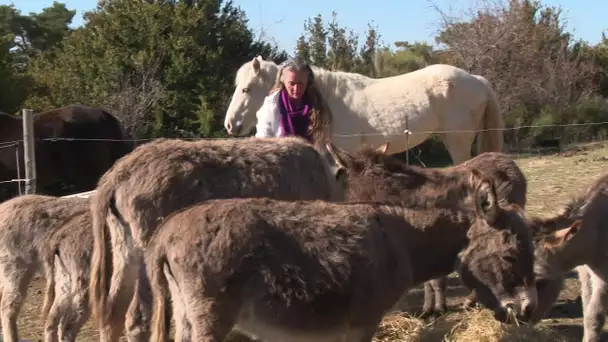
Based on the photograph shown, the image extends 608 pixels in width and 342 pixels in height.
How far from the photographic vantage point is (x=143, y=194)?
14.2 ft

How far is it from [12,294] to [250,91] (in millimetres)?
3483

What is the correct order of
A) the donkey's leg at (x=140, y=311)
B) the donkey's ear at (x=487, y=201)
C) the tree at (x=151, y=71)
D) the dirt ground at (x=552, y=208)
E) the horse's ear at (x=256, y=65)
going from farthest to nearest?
the tree at (x=151, y=71) → the horse's ear at (x=256, y=65) → the dirt ground at (x=552, y=208) → the donkey's leg at (x=140, y=311) → the donkey's ear at (x=487, y=201)

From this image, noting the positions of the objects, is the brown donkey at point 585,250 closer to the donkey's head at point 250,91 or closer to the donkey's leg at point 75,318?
the donkey's leg at point 75,318

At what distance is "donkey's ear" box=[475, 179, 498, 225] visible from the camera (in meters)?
3.87

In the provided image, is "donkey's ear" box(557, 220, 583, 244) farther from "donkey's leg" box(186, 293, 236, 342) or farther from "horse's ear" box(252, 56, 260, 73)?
"horse's ear" box(252, 56, 260, 73)

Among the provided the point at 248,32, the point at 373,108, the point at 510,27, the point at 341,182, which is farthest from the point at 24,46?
the point at 341,182

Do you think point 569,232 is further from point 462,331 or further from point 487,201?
point 487,201

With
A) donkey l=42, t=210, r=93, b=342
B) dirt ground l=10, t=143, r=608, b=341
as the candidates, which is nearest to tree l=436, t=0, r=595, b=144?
dirt ground l=10, t=143, r=608, b=341

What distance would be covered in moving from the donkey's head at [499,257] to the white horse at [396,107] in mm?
4236

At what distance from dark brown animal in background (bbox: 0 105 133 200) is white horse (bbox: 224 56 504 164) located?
3152mm

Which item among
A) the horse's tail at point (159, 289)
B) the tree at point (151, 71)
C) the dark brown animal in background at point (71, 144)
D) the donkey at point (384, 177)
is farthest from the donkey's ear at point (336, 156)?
the tree at point (151, 71)

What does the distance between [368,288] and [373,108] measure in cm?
518

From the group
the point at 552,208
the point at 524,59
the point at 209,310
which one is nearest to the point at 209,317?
the point at 209,310

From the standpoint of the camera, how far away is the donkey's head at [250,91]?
8.03 metres
